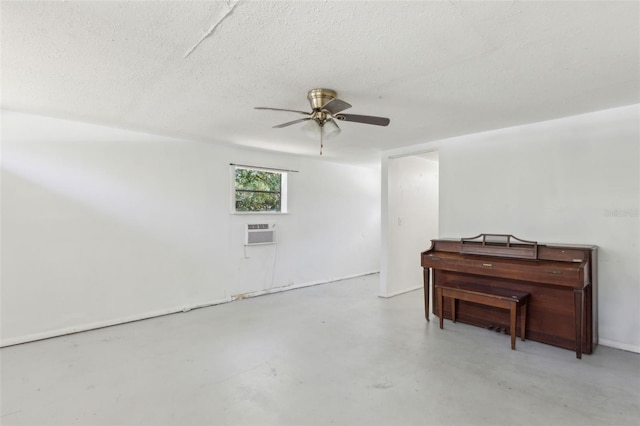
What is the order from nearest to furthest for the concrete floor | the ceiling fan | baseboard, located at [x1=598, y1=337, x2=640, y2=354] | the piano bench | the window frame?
1. the concrete floor
2. the ceiling fan
3. baseboard, located at [x1=598, y1=337, x2=640, y2=354]
4. the piano bench
5. the window frame

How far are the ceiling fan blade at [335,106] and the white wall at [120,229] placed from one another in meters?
2.63

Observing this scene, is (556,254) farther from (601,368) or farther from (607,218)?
(601,368)

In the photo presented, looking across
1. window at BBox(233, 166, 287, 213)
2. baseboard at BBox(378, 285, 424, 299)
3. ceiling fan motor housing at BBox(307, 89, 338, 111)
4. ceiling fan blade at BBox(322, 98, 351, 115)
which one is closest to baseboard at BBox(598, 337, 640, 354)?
baseboard at BBox(378, 285, 424, 299)

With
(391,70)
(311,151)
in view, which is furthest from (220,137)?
(391,70)

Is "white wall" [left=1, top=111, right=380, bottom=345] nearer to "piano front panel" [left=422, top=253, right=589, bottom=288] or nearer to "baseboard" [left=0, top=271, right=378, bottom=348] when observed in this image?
"baseboard" [left=0, top=271, right=378, bottom=348]

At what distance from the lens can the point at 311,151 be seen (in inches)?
194

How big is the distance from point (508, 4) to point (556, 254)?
234 cm

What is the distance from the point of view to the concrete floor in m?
1.96

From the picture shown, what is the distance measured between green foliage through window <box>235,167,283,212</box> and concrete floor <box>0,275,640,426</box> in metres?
1.92

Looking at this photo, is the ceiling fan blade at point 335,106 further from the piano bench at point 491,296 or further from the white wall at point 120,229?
the white wall at point 120,229

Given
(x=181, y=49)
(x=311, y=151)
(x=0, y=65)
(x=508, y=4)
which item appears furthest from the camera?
(x=311, y=151)

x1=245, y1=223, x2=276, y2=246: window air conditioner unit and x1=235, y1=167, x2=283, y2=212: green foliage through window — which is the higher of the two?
x1=235, y1=167, x2=283, y2=212: green foliage through window

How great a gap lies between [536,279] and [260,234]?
351 centimetres

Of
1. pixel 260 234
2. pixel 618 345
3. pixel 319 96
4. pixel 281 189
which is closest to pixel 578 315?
pixel 618 345
